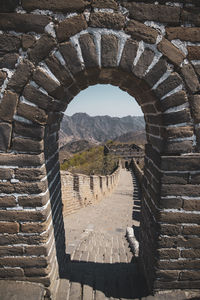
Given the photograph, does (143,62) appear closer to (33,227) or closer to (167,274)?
(33,227)

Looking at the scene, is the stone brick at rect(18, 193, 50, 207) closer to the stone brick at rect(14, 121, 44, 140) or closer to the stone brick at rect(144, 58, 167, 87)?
the stone brick at rect(14, 121, 44, 140)

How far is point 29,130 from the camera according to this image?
1.63 m

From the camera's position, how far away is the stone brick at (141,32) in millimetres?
1470

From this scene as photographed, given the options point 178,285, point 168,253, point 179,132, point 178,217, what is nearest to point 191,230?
point 178,217

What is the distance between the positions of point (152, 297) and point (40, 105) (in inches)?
94.2

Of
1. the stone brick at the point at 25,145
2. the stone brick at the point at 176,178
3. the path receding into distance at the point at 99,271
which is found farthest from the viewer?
the path receding into distance at the point at 99,271

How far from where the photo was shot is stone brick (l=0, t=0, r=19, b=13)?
4.68 ft

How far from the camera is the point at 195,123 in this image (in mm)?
1625

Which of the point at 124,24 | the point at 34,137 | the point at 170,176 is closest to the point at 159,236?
the point at 170,176

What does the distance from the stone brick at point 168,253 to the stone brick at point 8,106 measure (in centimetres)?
204

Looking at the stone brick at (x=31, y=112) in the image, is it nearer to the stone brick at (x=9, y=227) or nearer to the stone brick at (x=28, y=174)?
the stone brick at (x=28, y=174)

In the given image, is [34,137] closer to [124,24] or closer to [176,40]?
[124,24]

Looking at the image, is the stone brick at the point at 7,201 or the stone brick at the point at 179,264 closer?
the stone brick at the point at 7,201

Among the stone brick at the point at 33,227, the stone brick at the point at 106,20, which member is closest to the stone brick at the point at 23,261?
the stone brick at the point at 33,227
